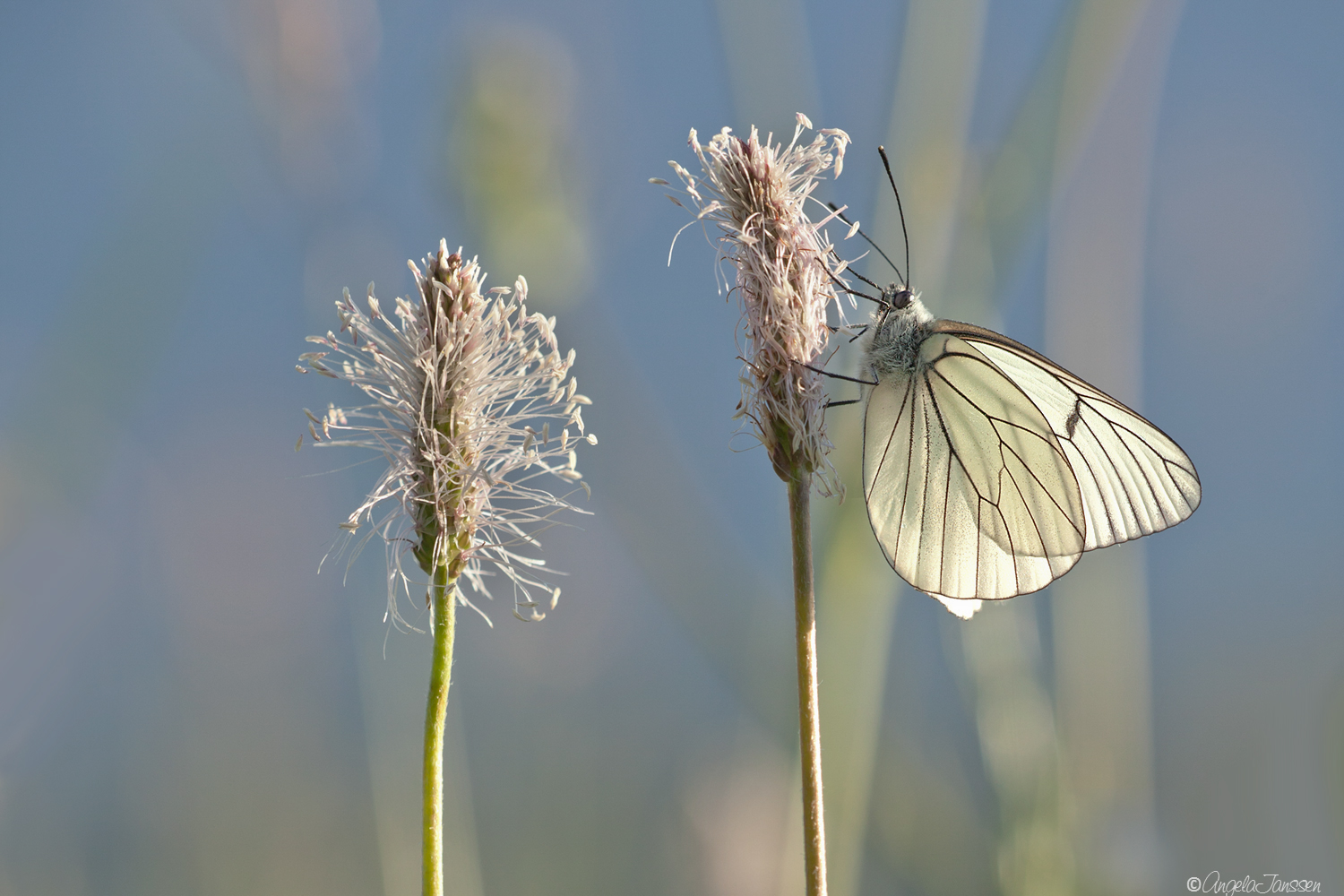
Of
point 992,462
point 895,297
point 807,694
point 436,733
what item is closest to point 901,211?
point 895,297

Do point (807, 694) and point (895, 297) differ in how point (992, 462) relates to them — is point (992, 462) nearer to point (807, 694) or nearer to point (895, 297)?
point (895, 297)

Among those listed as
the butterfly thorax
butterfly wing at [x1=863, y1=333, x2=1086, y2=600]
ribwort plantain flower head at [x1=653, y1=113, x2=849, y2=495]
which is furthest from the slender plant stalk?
the butterfly thorax

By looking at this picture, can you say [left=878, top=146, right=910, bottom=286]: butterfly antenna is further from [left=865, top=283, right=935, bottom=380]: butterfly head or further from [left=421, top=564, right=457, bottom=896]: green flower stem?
[left=421, top=564, right=457, bottom=896]: green flower stem

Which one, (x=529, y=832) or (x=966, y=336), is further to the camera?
(x=529, y=832)

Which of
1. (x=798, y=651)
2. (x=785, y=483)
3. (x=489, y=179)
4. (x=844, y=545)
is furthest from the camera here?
(x=489, y=179)

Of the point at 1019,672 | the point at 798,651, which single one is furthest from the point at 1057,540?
the point at 798,651

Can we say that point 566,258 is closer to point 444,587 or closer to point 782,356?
point 782,356

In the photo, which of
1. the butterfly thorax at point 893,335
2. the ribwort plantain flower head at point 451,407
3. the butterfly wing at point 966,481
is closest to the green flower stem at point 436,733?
the ribwort plantain flower head at point 451,407
